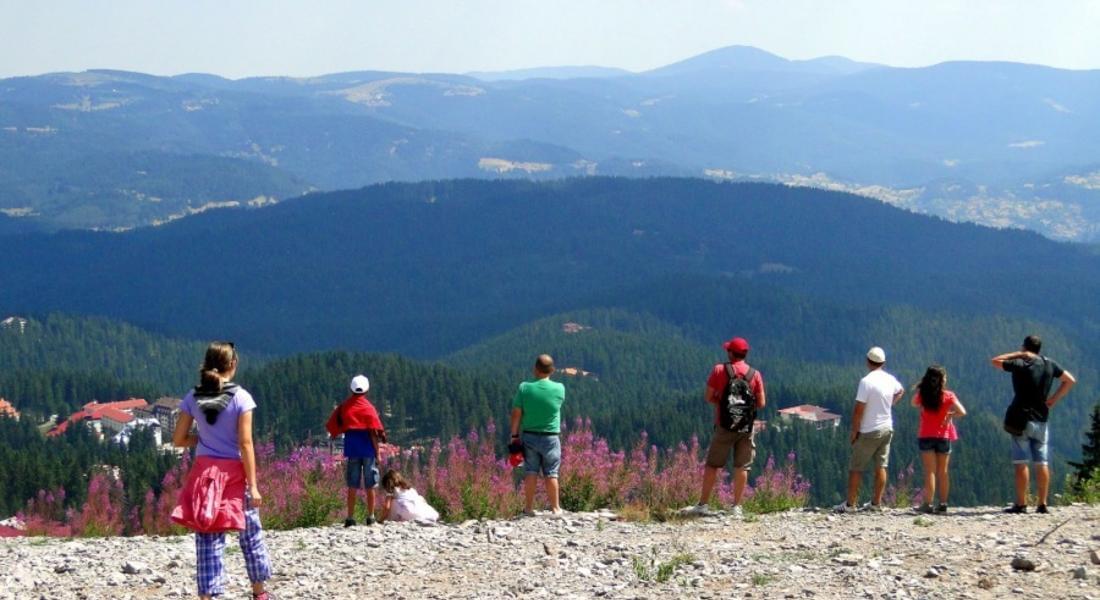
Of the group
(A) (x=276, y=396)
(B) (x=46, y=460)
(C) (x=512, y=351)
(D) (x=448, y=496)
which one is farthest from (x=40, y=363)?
(D) (x=448, y=496)

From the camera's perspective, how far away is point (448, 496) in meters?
15.9

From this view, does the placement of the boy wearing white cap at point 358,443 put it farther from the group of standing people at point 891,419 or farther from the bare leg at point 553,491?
the group of standing people at point 891,419

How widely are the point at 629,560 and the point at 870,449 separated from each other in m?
4.63

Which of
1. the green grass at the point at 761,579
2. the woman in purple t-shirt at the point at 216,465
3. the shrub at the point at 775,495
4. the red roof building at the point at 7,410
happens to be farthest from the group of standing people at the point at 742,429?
the red roof building at the point at 7,410

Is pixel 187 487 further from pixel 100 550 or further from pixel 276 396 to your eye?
pixel 276 396

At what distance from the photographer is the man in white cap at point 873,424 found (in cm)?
1566

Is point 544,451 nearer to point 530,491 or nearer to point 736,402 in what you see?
point 530,491

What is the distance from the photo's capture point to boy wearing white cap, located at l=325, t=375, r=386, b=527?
15.3m

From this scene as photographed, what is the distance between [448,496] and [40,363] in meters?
179

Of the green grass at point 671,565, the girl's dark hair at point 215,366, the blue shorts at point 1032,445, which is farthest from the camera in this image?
the blue shorts at point 1032,445

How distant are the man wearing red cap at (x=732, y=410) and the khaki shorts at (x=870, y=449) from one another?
1.41 meters

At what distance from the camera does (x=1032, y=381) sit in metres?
14.9

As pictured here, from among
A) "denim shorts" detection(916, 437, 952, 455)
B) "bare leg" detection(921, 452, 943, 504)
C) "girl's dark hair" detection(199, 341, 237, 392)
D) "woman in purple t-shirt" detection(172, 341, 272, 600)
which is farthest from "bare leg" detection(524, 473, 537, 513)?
"girl's dark hair" detection(199, 341, 237, 392)

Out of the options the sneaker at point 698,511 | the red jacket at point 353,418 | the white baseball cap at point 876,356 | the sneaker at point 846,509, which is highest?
the white baseball cap at point 876,356
